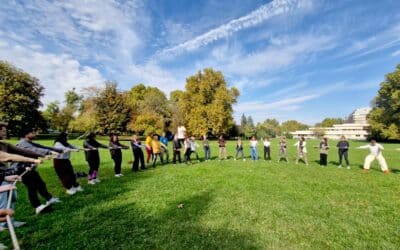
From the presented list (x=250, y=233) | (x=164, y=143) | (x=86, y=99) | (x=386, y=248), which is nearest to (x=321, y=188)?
(x=386, y=248)

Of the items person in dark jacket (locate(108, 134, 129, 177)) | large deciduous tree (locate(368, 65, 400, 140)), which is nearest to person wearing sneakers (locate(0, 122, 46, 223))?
person in dark jacket (locate(108, 134, 129, 177))

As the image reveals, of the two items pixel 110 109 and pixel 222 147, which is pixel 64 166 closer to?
pixel 222 147

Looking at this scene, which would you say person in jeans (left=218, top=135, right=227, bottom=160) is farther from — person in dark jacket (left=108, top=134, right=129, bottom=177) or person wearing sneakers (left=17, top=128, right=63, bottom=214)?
person wearing sneakers (left=17, top=128, right=63, bottom=214)

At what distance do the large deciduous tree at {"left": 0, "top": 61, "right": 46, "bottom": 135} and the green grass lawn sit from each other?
39.7 metres

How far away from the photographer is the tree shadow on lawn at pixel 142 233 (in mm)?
4234

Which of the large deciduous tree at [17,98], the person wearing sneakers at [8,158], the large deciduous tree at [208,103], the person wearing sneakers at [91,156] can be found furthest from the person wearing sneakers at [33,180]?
the large deciduous tree at [208,103]

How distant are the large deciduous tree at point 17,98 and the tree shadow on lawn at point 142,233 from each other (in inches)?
1618

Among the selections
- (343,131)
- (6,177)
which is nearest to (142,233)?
(6,177)

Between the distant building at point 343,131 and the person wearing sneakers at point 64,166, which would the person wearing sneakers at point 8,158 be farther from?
the distant building at point 343,131

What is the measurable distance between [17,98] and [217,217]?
47310mm

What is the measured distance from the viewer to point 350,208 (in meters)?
6.34

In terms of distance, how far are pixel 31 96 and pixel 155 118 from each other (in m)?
24.0

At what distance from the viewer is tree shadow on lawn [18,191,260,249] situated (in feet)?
13.9

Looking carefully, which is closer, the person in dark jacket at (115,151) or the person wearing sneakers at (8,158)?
the person wearing sneakers at (8,158)
